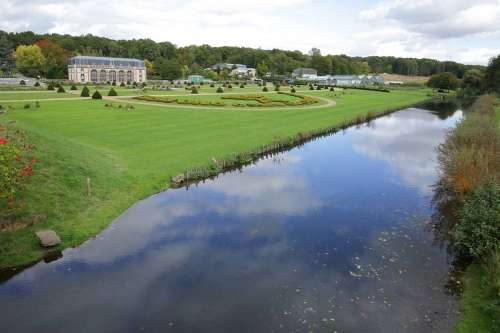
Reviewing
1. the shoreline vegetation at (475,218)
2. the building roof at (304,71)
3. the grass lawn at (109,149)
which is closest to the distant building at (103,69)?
the building roof at (304,71)

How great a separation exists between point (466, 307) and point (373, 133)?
35.3 m

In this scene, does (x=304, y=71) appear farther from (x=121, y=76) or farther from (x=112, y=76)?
(x=112, y=76)

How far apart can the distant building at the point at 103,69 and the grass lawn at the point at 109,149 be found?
76.7 metres

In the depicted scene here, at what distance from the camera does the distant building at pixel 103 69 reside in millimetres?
122938

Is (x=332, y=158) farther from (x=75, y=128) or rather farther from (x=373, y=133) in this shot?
(x=75, y=128)

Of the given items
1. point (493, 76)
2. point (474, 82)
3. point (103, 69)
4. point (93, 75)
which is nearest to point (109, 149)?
point (493, 76)

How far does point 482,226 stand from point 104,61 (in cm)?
13417

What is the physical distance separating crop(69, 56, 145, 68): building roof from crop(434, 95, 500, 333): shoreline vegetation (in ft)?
399

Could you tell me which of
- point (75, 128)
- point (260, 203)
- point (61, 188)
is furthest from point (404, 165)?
point (75, 128)

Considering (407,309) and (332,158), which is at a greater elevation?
(332,158)

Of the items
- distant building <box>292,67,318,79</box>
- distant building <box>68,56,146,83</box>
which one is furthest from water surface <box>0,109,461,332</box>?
distant building <box>292,67,318,79</box>

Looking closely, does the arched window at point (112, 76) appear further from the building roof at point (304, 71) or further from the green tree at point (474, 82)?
the green tree at point (474, 82)

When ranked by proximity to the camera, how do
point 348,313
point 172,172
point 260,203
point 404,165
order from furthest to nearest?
point 404,165
point 172,172
point 260,203
point 348,313

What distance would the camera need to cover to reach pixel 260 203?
72.4 feet
